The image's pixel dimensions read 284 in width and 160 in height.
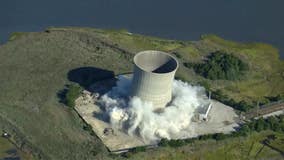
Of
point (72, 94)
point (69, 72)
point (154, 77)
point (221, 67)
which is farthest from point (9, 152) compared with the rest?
point (221, 67)

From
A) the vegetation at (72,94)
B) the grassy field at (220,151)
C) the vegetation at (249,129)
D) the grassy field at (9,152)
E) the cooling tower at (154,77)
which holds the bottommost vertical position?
the grassy field at (9,152)

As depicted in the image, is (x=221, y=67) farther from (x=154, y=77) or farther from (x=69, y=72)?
(x=69, y=72)

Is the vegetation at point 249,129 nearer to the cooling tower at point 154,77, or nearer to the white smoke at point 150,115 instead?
the white smoke at point 150,115

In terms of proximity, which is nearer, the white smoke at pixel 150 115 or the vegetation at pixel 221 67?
the white smoke at pixel 150 115

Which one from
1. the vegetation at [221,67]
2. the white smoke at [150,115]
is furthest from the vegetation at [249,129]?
the vegetation at [221,67]

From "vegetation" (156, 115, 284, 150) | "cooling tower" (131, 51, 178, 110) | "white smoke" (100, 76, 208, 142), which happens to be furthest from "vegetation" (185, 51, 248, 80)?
"cooling tower" (131, 51, 178, 110)
